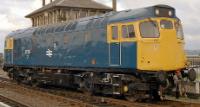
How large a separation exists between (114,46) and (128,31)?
1.03 metres

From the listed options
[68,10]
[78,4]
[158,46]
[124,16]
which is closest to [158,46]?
[158,46]

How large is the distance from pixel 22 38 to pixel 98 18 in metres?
9.57

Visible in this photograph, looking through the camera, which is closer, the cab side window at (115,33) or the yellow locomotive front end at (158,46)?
the yellow locomotive front end at (158,46)

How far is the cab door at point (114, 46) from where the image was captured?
16.8 metres

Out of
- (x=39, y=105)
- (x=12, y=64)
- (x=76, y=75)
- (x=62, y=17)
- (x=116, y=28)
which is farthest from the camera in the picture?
(x=62, y=17)

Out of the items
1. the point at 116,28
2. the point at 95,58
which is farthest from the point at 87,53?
the point at 116,28

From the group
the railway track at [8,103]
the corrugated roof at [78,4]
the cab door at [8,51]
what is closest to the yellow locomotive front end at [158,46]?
the railway track at [8,103]

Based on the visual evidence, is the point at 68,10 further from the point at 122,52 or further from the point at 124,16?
the point at 122,52

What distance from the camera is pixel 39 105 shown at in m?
15.9

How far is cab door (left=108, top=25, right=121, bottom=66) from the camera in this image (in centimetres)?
1684

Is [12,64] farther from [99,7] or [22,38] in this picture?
[99,7]

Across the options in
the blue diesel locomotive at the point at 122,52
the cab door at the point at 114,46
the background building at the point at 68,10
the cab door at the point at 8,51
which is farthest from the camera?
the background building at the point at 68,10

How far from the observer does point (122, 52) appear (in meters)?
16.6

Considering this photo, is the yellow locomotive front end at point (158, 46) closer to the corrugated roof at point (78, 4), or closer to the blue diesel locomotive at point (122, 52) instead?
the blue diesel locomotive at point (122, 52)
